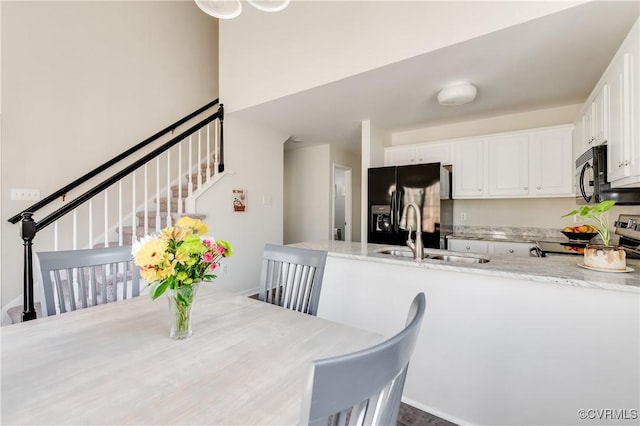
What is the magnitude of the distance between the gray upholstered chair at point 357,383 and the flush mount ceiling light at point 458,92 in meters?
2.78

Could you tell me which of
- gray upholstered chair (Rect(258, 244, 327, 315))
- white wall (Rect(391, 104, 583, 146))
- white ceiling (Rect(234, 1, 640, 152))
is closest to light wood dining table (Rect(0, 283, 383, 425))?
gray upholstered chair (Rect(258, 244, 327, 315))

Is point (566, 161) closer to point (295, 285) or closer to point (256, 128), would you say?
point (295, 285)

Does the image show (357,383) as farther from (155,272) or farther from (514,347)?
(514,347)

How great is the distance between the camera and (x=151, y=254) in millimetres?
919

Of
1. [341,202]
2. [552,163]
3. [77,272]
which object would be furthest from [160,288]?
[341,202]

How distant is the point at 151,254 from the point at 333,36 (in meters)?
2.63

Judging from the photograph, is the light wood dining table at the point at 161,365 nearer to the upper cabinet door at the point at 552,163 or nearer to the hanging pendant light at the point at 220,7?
the hanging pendant light at the point at 220,7

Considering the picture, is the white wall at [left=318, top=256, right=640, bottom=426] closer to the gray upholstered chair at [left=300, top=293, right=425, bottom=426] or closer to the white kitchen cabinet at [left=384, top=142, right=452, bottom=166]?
the gray upholstered chair at [left=300, top=293, right=425, bottom=426]

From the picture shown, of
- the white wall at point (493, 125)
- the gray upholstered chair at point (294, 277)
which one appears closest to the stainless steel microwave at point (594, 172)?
the white wall at point (493, 125)

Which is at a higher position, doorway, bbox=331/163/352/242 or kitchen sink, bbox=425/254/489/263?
doorway, bbox=331/163/352/242

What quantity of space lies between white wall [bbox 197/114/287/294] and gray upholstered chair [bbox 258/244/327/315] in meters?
2.13

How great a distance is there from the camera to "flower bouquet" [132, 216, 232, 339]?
0.92m

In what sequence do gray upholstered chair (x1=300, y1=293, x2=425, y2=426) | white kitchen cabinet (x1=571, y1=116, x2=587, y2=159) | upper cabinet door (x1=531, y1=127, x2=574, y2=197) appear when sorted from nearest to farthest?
gray upholstered chair (x1=300, y1=293, x2=425, y2=426), white kitchen cabinet (x1=571, y1=116, x2=587, y2=159), upper cabinet door (x1=531, y1=127, x2=574, y2=197)

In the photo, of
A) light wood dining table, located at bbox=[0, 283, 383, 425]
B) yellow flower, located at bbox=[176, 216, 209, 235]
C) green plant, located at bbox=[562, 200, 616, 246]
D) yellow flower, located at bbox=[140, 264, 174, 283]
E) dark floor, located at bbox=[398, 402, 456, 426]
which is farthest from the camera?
dark floor, located at bbox=[398, 402, 456, 426]
